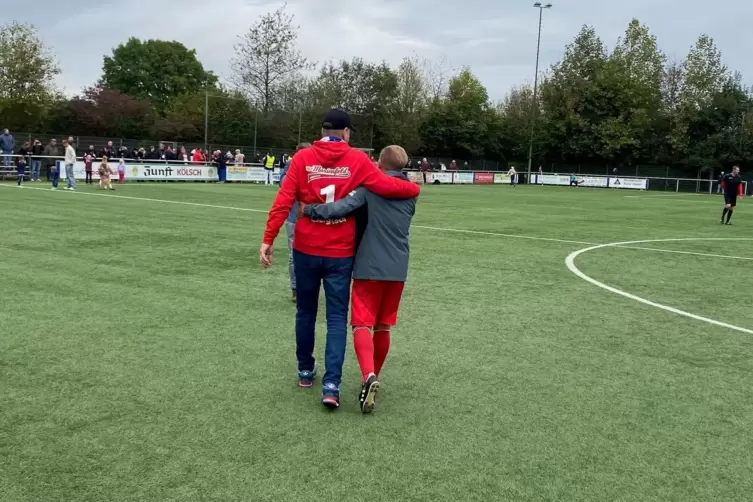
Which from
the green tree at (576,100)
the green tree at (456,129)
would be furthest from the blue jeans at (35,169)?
the green tree at (576,100)

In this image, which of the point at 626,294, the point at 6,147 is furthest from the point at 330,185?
the point at 6,147

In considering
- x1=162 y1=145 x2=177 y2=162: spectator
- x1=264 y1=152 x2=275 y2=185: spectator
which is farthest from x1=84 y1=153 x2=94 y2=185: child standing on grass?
x1=264 y1=152 x2=275 y2=185: spectator

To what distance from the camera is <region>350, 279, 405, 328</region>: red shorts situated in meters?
4.81

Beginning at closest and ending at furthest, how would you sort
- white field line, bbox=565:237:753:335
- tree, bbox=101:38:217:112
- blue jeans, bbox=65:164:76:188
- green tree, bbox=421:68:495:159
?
1. white field line, bbox=565:237:753:335
2. blue jeans, bbox=65:164:76:188
3. green tree, bbox=421:68:495:159
4. tree, bbox=101:38:217:112

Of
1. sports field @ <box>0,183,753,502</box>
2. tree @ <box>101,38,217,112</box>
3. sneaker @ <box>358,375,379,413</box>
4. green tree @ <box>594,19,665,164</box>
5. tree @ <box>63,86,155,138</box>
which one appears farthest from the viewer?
tree @ <box>101,38,217,112</box>

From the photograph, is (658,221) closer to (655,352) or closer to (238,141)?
(655,352)

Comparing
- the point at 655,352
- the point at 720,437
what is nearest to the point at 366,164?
the point at 720,437

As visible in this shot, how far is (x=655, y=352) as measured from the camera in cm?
650

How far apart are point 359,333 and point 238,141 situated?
5646 cm

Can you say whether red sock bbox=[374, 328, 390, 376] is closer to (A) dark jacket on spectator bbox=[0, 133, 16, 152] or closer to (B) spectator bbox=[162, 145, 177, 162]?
(A) dark jacket on spectator bbox=[0, 133, 16, 152]

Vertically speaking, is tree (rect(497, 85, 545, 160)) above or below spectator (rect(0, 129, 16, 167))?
above

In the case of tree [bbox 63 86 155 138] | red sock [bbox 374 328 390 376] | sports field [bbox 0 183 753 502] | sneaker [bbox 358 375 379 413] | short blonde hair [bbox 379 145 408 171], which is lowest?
sports field [bbox 0 183 753 502]

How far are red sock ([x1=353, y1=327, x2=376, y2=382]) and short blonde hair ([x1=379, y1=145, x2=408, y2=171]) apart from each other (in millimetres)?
1162

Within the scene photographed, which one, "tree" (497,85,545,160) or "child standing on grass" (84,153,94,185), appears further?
"tree" (497,85,545,160)
